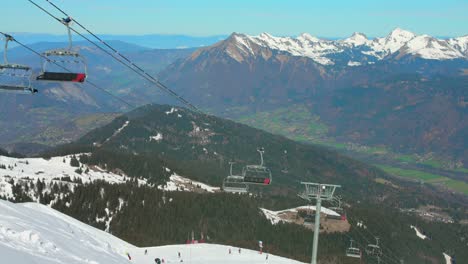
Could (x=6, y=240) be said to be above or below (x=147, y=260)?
above

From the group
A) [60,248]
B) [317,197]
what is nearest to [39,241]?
[60,248]

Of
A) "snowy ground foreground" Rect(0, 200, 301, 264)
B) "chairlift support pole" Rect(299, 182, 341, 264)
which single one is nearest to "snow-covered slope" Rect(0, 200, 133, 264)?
"snowy ground foreground" Rect(0, 200, 301, 264)

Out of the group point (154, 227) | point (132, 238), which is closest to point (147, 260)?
point (132, 238)

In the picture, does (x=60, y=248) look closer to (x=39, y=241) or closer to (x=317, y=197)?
(x=39, y=241)

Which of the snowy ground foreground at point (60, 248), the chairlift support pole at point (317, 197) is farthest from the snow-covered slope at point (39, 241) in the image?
the chairlift support pole at point (317, 197)

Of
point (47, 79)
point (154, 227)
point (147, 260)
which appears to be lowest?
point (154, 227)

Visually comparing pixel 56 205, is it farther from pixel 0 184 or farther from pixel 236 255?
pixel 236 255

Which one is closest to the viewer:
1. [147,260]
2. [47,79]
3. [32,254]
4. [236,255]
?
[47,79]

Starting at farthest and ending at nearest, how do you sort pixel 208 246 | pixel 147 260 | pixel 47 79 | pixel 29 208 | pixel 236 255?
pixel 208 246, pixel 236 255, pixel 147 260, pixel 29 208, pixel 47 79
